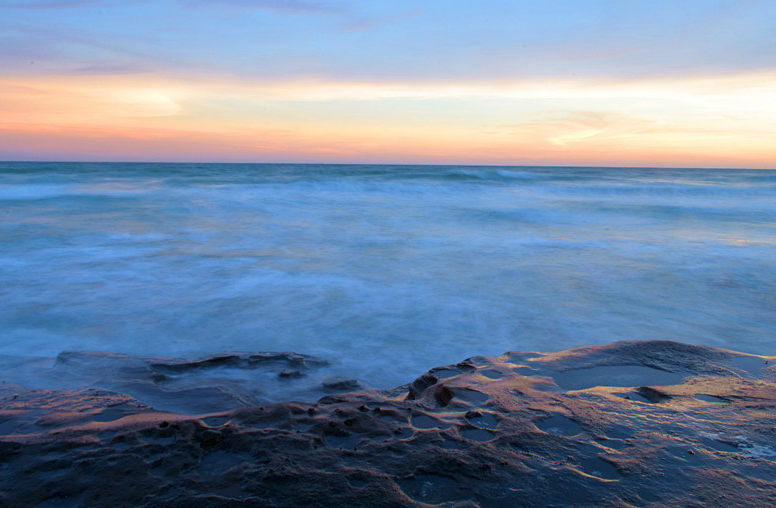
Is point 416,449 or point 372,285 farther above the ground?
point 416,449

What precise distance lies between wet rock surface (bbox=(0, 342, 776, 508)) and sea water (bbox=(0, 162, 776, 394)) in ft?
3.81

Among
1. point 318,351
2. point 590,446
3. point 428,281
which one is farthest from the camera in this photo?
point 428,281

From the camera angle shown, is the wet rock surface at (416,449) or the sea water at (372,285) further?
the sea water at (372,285)

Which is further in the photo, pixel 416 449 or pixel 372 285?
pixel 372 285

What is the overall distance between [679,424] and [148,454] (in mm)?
2192

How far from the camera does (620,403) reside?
2.30m

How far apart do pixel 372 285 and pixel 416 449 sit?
3.98m

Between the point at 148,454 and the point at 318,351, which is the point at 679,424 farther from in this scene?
the point at 318,351

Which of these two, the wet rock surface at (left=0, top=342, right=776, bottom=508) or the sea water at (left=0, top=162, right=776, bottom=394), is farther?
the sea water at (left=0, top=162, right=776, bottom=394)

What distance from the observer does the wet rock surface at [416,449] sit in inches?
61.0

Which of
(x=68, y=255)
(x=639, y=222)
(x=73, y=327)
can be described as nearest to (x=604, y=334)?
(x=73, y=327)

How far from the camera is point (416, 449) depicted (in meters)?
1.82

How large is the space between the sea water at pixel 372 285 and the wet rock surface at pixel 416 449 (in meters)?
1.16

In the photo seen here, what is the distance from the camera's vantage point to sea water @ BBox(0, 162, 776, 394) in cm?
396
